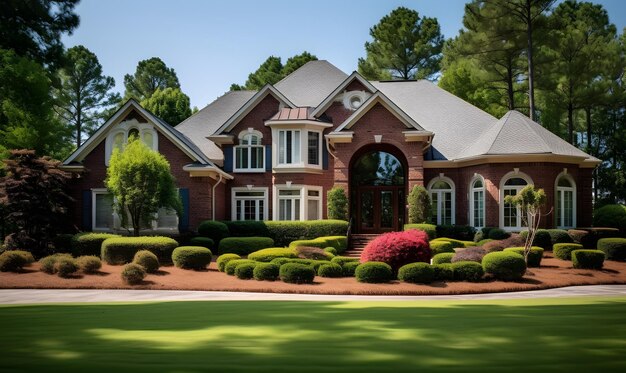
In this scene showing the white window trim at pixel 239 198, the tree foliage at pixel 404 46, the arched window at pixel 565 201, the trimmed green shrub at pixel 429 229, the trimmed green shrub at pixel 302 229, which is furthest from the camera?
the tree foliage at pixel 404 46

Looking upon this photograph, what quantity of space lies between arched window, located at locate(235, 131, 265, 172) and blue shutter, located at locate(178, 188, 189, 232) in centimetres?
427

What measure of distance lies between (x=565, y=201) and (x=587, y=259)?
7511mm

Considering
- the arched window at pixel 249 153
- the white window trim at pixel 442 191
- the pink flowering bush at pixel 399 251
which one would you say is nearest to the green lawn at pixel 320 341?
the pink flowering bush at pixel 399 251

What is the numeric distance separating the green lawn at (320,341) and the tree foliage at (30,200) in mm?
14925

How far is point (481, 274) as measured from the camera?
1825 cm

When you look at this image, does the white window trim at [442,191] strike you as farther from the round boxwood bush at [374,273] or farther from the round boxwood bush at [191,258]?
the round boxwood bush at [191,258]

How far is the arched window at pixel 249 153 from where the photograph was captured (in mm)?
30828

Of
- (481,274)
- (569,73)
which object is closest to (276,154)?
(481,274)

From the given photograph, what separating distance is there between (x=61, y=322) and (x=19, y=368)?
355 centimetres

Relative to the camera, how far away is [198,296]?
51.1 feet

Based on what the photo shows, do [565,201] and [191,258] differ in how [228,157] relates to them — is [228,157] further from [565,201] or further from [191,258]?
[565,201]

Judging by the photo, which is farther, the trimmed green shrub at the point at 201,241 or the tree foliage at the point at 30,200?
the trimmed green shrub at the point at 201,241

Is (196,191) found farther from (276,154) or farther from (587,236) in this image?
(587,236)

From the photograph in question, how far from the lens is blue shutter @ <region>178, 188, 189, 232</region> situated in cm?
2730
